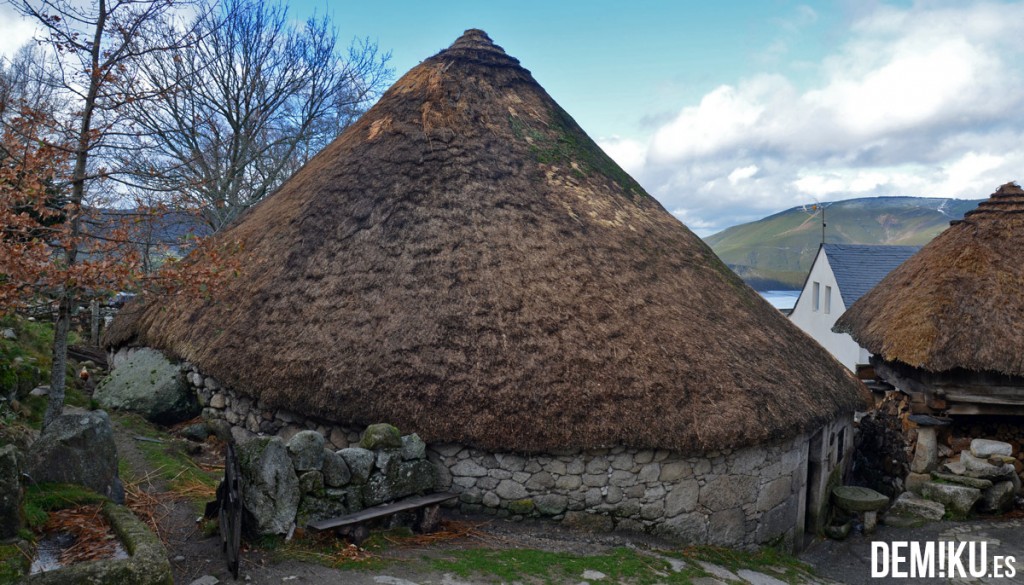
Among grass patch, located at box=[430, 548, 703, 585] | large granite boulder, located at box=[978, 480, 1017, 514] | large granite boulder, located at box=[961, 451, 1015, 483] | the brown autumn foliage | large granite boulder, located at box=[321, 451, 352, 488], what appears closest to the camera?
the brown autumn foliage

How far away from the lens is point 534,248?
9875 mm

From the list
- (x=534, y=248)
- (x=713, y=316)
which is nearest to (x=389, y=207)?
(x=534, y=248)

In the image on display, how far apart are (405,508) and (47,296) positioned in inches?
163

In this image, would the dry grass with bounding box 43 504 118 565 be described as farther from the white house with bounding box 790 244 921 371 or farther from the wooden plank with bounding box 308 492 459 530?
the white house with bounding box 790 244 921 371

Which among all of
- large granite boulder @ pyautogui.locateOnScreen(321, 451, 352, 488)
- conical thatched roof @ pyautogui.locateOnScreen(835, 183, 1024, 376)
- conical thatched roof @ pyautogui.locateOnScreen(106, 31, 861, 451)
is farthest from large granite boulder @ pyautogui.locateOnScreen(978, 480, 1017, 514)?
large granite boulder @ pyautogui.locateOnScreen(321, 451, 352, 488)

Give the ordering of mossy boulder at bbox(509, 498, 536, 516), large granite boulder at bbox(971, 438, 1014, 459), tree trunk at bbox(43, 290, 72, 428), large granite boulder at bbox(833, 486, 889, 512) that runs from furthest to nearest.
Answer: large granite boulder at bbox(971, 438, 1014, 459), large granite boulder at bbox(833, 486, 889, 512), mossy boulder at bbox(509, 498, 536, 516), tree trunk at bbox(43, 290, 72, 428)

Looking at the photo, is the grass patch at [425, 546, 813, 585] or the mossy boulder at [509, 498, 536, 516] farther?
the mossy boulder at [509, 498, 536, 516]

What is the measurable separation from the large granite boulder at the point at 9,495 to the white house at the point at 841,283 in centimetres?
Result: 2548

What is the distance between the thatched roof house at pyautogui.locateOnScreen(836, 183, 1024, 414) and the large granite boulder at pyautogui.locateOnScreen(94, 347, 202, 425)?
489 inches

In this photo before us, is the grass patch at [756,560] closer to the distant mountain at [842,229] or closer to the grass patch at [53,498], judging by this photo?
the grass patch at [53,498]

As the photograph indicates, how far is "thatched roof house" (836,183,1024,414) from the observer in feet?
39.7

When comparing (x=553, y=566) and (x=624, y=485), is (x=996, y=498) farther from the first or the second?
(x=553, y=566)

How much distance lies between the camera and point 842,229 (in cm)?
17950

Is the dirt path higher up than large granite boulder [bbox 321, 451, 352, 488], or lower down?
lower down
